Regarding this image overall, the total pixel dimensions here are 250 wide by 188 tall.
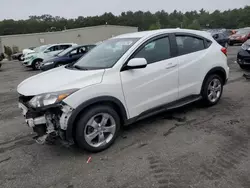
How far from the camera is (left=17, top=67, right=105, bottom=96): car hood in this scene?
318 cm

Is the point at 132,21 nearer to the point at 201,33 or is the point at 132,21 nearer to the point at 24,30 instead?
the point at 24,30

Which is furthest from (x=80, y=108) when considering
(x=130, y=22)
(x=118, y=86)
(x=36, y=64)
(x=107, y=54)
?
(x=130, y=22)

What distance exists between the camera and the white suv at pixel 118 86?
3166mm

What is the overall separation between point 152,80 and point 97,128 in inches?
47.2

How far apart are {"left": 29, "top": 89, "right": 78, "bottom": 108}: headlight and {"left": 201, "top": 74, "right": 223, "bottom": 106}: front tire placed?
2866 millimetres

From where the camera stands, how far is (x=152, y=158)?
3225mm

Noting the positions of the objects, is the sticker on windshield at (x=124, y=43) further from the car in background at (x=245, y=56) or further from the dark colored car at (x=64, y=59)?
the dark colored car at (x=64, y=59)

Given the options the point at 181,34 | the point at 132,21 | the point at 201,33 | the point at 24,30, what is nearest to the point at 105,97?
the point at 181,34

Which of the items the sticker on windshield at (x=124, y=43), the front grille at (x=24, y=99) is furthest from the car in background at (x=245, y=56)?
the front grille at (x=24, y=99)

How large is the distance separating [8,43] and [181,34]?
38789 mm

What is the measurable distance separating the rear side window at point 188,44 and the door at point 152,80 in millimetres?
284

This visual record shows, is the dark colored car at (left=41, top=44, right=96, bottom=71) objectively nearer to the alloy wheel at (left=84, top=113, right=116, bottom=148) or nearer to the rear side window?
the rear side window

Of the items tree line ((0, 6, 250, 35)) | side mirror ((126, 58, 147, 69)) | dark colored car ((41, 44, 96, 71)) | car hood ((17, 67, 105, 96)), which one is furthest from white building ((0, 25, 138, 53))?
side mirror ((126, 58, 147, 69))

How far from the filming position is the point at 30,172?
3.10 m
